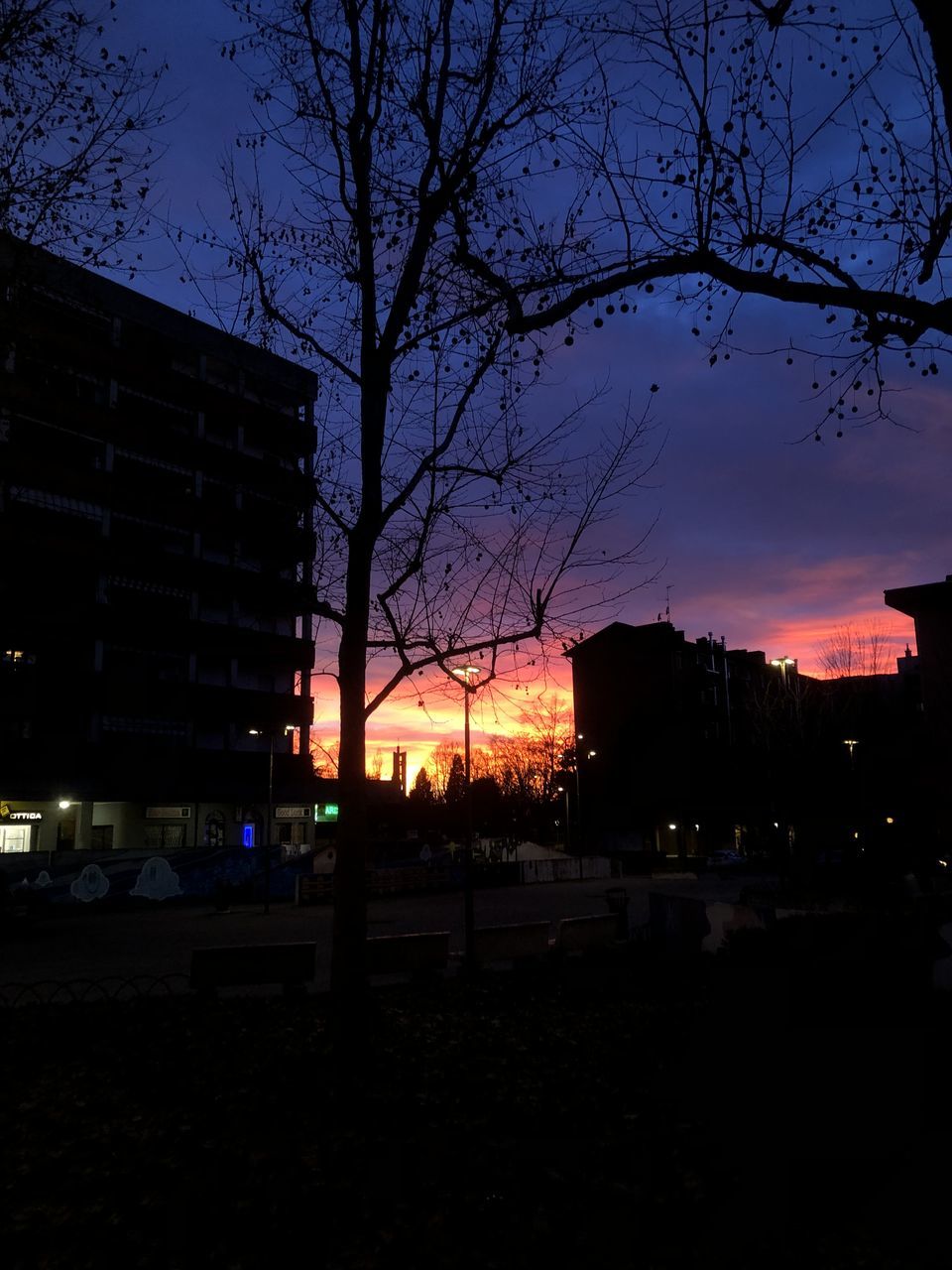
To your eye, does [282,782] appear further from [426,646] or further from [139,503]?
[426,646]

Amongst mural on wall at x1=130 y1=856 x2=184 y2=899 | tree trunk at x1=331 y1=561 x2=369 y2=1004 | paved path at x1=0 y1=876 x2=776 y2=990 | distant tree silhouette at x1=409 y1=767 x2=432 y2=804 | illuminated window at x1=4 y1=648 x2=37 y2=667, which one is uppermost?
illuminated window at x1=4 y1=648 x2=37 y2=667

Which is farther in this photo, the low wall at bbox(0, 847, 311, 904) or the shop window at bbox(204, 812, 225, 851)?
the shop window at bbox(204, 812, 225, 851)

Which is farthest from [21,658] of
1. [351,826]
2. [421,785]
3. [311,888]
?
[421,785]

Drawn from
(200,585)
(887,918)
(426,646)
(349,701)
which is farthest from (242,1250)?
(200,585)

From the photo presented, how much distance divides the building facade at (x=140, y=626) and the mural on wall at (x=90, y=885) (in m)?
11.3

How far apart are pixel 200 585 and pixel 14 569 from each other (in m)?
11.1

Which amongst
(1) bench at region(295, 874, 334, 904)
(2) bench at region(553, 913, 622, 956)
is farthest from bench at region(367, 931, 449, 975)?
(1) bench at region(295, 874, 334, 904)

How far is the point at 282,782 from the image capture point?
173 feet

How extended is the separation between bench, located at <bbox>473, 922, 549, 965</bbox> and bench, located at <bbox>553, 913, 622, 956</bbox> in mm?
323

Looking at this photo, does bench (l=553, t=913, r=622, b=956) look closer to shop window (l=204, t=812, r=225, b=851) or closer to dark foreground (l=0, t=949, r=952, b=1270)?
dark foreground (l=0, t=949, r=952, b=1270)

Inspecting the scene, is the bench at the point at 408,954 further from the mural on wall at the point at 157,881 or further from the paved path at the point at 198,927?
the mural on wall at the point at 157,881

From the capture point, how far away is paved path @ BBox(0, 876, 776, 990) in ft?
56.1

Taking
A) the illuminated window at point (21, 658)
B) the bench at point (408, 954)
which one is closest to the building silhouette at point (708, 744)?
the illuminated window at point (21, 658)

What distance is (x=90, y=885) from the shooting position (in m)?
28.8
